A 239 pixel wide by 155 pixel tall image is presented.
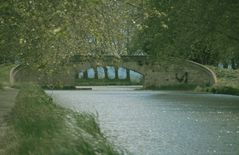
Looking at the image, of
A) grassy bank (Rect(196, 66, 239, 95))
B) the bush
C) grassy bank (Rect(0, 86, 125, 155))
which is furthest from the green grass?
grassy bank (Rect(0, 86, 125, 155))

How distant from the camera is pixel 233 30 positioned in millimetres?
39719

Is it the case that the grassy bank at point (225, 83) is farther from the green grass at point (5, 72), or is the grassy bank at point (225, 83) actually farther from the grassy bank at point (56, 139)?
the grassy bank at point (56, 139)

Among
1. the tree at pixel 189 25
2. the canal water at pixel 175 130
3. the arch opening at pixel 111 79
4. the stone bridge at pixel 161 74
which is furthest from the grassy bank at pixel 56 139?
the arch opening at pixel 111 79

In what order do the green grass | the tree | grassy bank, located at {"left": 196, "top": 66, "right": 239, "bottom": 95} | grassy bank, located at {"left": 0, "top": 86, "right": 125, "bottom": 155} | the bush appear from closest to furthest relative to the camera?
grassy bank, located at {"left": 0, "top": 86, "right": 125, "bottom": 155} → the tree → the bush → grassy bank, located at {"left": 196, "top": 66, "right": 239, "bottom": 95} → the green grass

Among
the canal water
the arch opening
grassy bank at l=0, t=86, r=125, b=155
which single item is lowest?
the canal water

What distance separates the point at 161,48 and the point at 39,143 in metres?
29.3

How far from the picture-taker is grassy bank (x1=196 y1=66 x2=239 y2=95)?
2200 inches

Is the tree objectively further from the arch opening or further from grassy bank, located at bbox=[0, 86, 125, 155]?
the arch opening

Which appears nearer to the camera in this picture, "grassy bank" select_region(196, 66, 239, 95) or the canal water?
the canal water

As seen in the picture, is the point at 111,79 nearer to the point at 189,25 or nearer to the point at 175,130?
the point at 189,25

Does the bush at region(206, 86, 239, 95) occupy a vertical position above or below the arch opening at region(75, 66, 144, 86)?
below

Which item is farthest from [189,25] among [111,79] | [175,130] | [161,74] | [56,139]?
[111,79]

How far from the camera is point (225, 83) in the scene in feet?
209

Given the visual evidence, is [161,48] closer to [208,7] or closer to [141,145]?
[208,7]
